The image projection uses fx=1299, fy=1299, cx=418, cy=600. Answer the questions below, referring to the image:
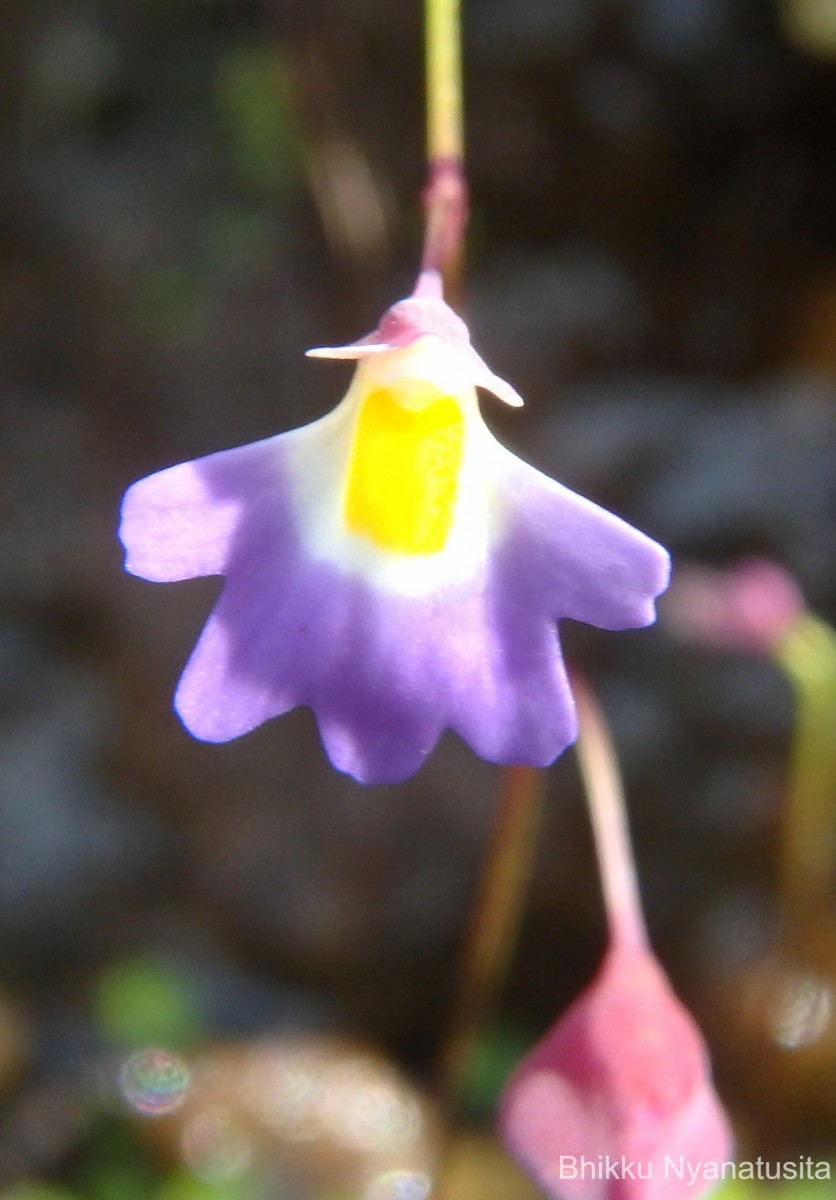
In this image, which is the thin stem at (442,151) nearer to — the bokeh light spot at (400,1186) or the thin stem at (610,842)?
the thin stem at (610,842)

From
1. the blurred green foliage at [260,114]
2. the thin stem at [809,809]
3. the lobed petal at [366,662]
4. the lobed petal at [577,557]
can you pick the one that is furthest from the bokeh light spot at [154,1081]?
the blurred green foliage at [260,114]

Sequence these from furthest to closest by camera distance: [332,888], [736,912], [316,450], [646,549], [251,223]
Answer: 1. [251,223]
2. [332,888]
3. [736,912]
4. [316,450]
5. [646,549]

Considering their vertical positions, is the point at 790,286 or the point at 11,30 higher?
the point at 11,30

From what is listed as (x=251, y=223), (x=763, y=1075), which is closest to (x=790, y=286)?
(x=251, y=223)

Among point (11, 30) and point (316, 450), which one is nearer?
point (316, 450)

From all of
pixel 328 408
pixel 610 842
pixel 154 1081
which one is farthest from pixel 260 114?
pixel 610 842

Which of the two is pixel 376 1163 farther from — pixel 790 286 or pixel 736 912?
Answer: pixel 790 286

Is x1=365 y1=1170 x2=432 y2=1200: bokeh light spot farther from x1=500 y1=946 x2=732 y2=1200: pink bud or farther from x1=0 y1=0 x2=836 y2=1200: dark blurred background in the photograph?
x1=500 y1=946 x2=732 y2=1200: pink bud
